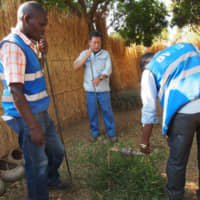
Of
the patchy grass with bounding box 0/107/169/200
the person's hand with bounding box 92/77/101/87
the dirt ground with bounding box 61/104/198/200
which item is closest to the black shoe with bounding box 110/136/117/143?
the dirt ground with bounding box 61/104/198/200

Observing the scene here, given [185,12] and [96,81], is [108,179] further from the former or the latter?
[185,12]

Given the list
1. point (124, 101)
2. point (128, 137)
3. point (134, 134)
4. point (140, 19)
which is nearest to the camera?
point (128, 137)

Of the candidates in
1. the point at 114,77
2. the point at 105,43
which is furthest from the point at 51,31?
the point at 114,77

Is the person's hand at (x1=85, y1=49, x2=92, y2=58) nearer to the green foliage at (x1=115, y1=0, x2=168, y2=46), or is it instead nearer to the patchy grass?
the patchy grass

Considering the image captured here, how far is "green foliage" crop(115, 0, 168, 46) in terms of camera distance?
7199 mm

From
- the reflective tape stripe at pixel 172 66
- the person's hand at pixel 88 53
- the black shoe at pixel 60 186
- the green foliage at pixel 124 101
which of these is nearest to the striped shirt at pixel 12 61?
the reflective tape stripe at pixel 172 66

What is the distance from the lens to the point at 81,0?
544 centimetres

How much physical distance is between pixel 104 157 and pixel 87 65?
5.85 feet

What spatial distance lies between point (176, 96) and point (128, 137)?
2652 mm

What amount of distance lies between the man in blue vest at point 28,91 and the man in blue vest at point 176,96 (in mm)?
997

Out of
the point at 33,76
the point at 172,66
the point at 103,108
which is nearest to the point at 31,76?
the point at 33,76

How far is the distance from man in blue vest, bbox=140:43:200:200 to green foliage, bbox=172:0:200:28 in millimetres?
6530

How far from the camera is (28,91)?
6.00 feet

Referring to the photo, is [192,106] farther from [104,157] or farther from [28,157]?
[104,157]
